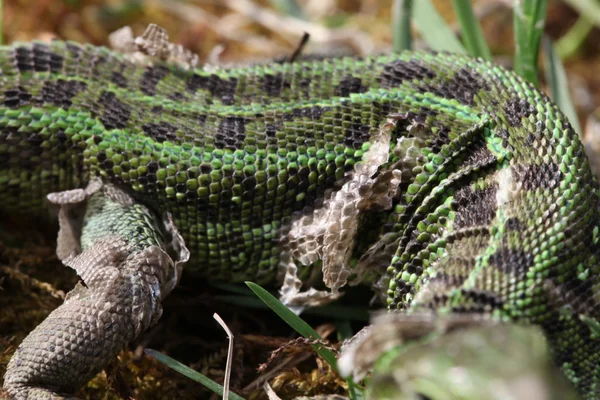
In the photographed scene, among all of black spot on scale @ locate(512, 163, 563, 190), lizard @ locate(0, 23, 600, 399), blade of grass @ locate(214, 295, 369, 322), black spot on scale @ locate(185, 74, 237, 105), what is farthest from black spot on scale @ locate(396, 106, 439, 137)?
blade of grass @ locate(214, 295, 369, 322)

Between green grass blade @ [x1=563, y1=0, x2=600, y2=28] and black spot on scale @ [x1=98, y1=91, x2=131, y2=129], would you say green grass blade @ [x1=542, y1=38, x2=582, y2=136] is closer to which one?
green grass blade @ [x1=563, y1=0, x2=600, y2=28]

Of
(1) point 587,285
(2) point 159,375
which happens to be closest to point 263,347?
(2) point 159,375

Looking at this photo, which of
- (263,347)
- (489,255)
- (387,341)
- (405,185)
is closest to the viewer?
(387,341)

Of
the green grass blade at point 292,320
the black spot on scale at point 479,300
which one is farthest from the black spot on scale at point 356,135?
the black spot on scale at point 479,300

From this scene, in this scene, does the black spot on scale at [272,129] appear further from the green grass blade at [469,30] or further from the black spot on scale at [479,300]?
the green grass blade at [469,30]

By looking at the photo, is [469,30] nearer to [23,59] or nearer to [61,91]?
[61,91]

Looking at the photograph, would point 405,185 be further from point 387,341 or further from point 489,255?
point 387,341
